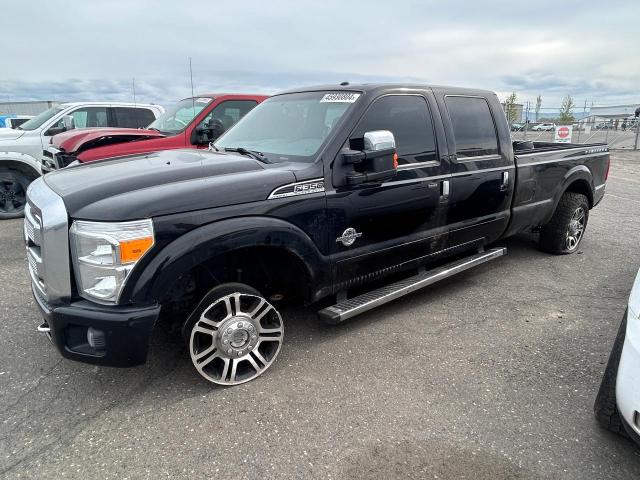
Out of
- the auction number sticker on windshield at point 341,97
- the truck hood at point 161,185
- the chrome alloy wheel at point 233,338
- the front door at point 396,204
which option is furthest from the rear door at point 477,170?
the chrome alloy wheel at point 233,338

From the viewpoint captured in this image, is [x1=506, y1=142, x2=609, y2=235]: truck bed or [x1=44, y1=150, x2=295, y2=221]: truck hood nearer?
[x1=44, y1=150, x2=295, y2=221]: truck hood

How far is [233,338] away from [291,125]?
5.81ft

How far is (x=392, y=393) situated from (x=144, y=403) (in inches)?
60.2

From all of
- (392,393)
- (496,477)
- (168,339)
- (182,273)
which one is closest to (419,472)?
(496,477)

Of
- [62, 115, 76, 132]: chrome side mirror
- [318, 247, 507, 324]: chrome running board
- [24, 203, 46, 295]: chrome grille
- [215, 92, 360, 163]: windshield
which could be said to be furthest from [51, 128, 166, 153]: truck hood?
[318, 247, 507, 324]: chrome running board

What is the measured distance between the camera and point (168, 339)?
3504 mm

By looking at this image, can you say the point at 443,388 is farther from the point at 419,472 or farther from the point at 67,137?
the point at 67,137

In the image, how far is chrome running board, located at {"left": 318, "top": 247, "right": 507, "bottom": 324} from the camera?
325cm

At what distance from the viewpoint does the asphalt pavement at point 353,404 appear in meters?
2.29

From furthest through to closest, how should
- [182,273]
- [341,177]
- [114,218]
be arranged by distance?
[341,177] < [182,273] < [114,218]

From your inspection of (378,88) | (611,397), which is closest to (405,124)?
(378,88)

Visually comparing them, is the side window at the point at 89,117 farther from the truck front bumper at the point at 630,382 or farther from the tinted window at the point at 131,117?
the truck front bumper at the point at 630,382

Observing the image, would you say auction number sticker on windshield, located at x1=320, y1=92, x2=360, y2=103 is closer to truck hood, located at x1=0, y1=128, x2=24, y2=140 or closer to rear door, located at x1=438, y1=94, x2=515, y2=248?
rear door, located at x1=438, y1=94, x2=515, y2=248

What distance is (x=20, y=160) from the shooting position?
7.58m
